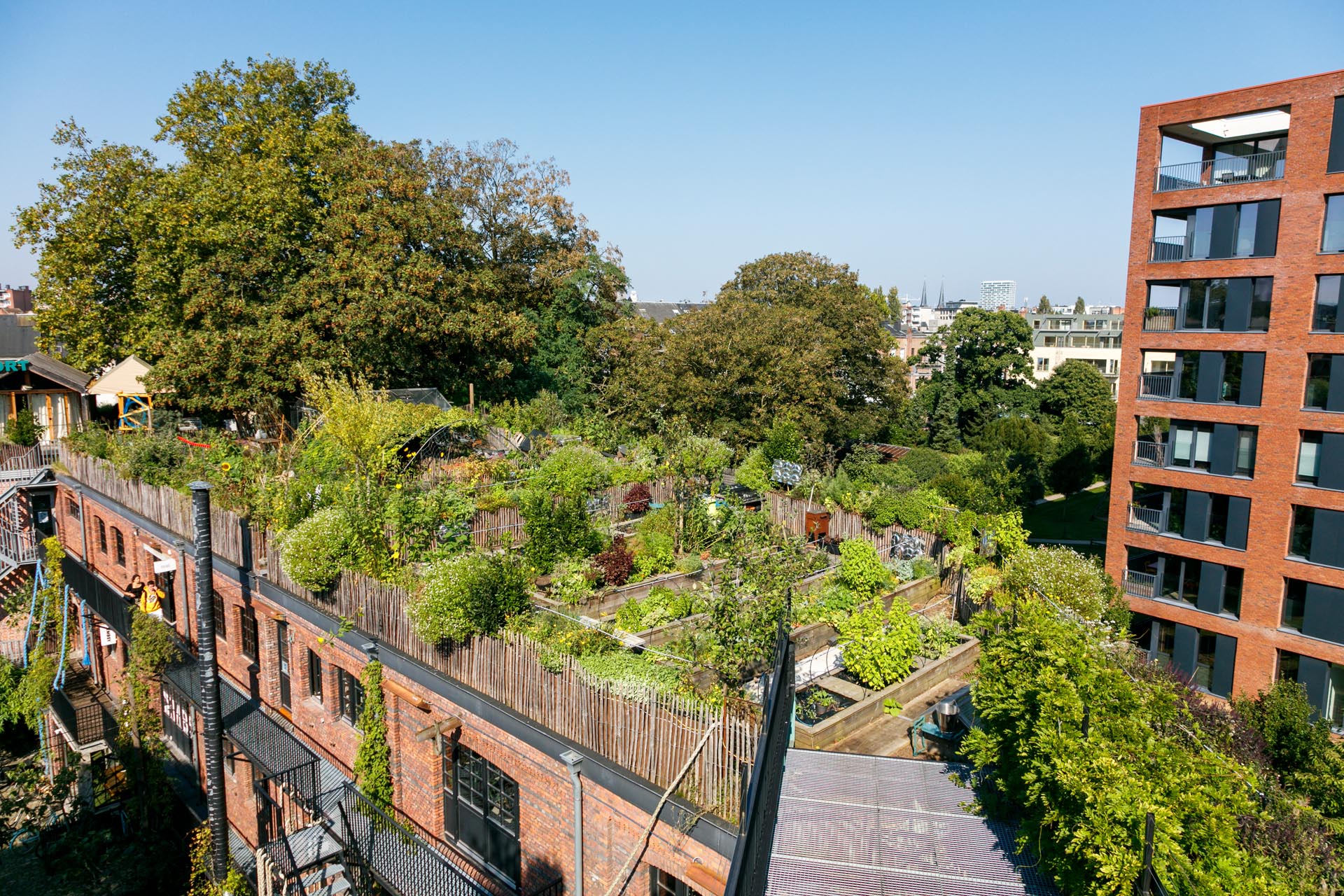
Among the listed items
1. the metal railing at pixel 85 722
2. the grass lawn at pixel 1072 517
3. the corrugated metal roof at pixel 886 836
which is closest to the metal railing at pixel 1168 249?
the grass lawn at pixel 1072 517

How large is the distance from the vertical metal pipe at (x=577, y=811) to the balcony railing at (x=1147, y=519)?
26242mm

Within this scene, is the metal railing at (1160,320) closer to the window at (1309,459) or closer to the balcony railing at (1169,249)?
the balcony railing at (1169,249)

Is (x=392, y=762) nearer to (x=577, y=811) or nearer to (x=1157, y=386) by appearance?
(x=577, y=811)

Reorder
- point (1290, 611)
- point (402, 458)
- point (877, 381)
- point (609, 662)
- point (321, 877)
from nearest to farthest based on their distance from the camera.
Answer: point (609, 662) → point (321, 877) → point (402, 458) → point (1290, 611) → point (877, 381)

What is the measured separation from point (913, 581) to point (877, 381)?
3137 cm

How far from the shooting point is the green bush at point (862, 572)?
18594 millimetres

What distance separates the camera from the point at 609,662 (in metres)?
10.6

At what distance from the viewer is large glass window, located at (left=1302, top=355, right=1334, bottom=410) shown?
2428 cm

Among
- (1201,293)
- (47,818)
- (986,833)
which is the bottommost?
(47,818)

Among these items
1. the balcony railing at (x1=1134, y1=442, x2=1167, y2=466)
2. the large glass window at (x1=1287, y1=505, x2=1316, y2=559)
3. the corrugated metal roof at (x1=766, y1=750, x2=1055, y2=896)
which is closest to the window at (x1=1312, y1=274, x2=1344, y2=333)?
the large glass window at (x1=1287, y1=505, x2=1316, y2=559)

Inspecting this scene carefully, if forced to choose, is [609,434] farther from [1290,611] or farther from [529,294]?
[1290,611]

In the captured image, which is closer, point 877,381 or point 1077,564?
point 1077,564

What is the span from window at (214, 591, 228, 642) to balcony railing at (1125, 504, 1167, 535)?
2874 centimetres

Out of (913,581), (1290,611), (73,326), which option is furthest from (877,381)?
(73,326)
